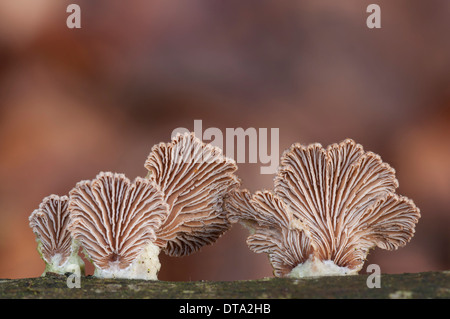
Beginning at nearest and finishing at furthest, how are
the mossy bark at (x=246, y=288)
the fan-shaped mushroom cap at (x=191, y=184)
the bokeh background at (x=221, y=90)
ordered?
the mossy bark at (x=246, y=288)
the fan-shaped mushroom cap at (x=191, y=184)
the bokeh background at (x=221, y=90)

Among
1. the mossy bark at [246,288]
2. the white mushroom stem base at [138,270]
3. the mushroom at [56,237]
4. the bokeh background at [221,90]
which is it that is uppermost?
the bokeh background at [221,90]

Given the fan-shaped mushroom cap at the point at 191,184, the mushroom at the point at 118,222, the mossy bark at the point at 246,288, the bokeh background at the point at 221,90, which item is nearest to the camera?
the mossy bark at the point at 246,288

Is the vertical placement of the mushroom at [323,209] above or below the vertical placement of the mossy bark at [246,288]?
above

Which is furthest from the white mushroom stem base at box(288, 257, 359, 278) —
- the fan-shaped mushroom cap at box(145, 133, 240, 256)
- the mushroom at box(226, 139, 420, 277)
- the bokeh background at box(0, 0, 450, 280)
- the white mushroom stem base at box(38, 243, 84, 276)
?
the bokeh background at box(0, 0, 450, 280)

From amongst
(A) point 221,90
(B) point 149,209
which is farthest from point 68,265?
(A) point 221,90

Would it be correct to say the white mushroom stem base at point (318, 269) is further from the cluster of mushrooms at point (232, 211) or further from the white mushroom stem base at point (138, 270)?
the white mushroom stem base at point (138, 270)

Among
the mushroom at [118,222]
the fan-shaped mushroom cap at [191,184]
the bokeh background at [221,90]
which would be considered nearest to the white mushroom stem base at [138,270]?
the mushroom at [118,222]

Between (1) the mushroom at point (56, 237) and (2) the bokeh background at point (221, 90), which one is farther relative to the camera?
(2) the bokeh background at point (221, 90)
